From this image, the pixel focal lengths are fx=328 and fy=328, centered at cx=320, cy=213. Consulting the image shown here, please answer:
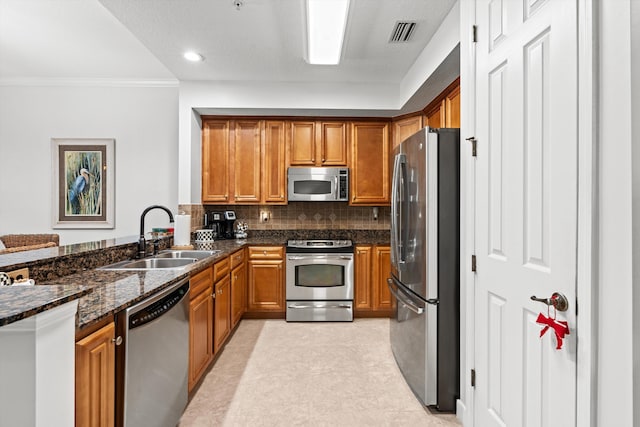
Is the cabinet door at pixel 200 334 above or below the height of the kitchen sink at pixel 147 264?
below

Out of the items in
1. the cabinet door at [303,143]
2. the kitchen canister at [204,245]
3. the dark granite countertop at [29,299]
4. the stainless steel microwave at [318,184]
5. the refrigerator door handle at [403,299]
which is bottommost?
the refrigerator door handle at [403,299]

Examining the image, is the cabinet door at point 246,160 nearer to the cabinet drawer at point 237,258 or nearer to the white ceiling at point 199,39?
the white ceiling at point 199,39

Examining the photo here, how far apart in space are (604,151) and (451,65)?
180cm

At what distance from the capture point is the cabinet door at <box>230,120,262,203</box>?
13.2 feet

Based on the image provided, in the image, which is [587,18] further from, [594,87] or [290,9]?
[290,9]

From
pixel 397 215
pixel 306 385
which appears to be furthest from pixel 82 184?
pixel 397 215

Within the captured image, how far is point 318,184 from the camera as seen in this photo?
399cm

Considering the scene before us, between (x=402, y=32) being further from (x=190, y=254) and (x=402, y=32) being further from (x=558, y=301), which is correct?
(x=190, y=254)

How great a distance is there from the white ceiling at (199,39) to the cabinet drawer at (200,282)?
1.88 m

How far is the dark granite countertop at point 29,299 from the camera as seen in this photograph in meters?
0.67

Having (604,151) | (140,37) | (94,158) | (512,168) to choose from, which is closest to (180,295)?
(512,168)

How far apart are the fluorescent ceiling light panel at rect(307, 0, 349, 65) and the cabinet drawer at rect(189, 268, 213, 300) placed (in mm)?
2001

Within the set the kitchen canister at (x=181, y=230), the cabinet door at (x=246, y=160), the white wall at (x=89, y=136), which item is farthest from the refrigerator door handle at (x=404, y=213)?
the white wall at (x=89, y=136)

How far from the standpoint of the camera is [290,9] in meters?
2.34
